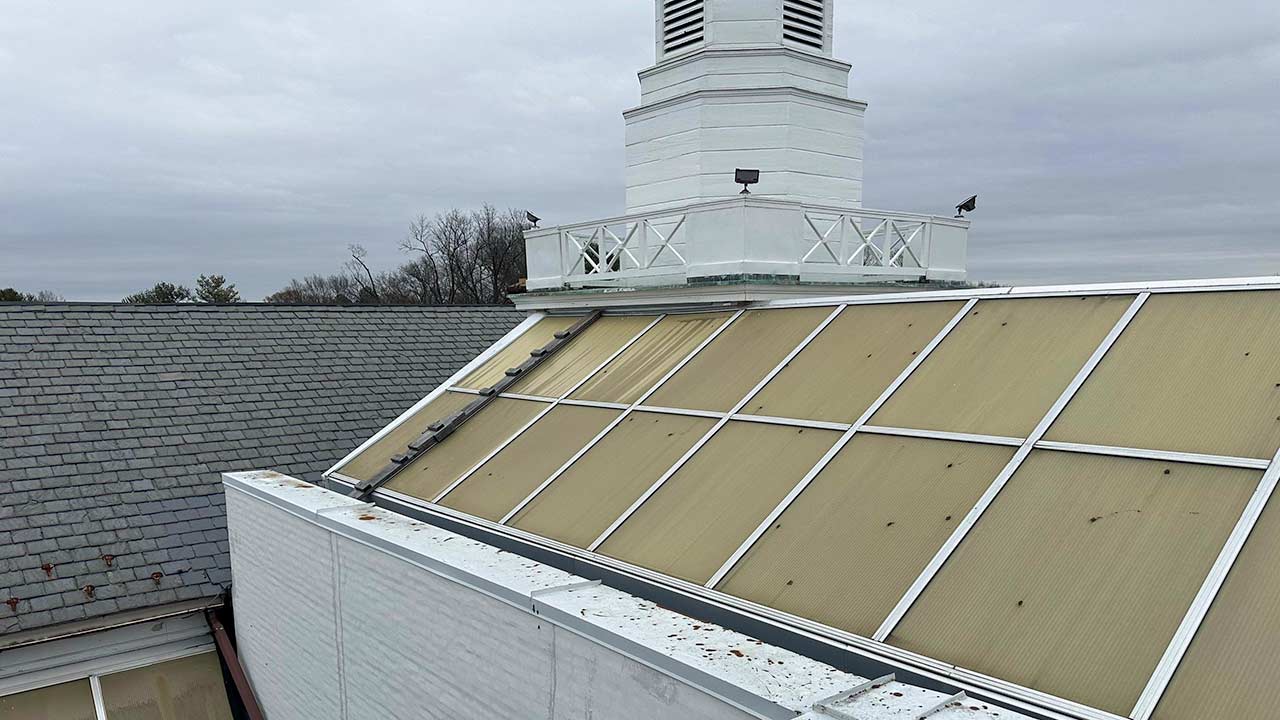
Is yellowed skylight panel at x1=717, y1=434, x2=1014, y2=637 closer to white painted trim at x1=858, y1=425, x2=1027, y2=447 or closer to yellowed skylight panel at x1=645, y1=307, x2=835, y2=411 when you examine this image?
white painted trim at x1=858, y1=425, x2=1027, y2=447

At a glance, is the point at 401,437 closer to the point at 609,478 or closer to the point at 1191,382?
the point at 609,478

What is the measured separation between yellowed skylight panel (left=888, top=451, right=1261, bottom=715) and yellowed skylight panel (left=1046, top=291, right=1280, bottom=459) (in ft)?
0.67

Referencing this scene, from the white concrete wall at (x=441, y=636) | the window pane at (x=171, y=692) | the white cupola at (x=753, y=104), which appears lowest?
the window pane at (x=171, y=692)

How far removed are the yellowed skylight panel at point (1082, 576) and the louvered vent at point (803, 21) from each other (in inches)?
314

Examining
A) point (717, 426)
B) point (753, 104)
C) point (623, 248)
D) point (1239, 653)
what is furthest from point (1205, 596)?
point (753, 104)

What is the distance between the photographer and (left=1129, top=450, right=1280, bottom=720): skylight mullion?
3150 mm

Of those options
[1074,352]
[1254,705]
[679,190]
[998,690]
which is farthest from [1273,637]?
[679,190]

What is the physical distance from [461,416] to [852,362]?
14.3 ft

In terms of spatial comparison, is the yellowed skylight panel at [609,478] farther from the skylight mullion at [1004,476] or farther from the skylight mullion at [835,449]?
the skylight mullion at [1004,476]

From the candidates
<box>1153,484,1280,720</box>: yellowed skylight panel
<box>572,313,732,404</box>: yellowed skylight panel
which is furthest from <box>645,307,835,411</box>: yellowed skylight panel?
<box>1153,484,1280,720</box>: yellowed skylight panel

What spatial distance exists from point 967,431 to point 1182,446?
1.15 m

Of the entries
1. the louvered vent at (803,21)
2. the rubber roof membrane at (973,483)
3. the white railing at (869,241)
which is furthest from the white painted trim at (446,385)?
the louvered vent at (803,21)

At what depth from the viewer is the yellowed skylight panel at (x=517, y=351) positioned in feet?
31.5

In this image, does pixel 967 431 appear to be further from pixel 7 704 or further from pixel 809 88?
pixel 7 704
